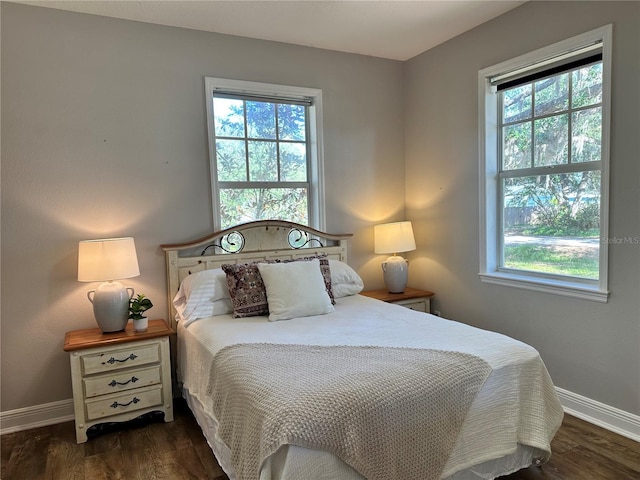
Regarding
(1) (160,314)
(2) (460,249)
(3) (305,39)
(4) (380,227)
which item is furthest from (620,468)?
(3) (305,39)

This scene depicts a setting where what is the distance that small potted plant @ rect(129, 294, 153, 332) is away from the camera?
8.88 feet

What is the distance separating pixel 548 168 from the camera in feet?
9.40

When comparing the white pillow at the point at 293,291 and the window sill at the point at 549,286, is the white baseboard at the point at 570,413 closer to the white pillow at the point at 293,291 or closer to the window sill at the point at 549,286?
the window sill at the point at 549,286

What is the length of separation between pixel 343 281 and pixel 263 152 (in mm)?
1209

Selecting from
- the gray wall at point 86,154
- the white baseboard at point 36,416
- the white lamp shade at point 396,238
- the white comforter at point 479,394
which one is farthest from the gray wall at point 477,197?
the white baseboard at point 36,416

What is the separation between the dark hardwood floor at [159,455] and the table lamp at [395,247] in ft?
4.97

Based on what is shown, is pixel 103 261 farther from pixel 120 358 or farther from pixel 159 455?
pixel 159 455

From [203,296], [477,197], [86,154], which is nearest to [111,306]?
[203,296]

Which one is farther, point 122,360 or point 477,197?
point 477,197

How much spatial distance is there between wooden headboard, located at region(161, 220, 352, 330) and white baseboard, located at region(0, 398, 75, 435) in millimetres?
851

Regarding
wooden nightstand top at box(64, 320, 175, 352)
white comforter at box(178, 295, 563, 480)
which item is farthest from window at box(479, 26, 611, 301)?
wooden nightstand top at box(64, 320, 175, 352)

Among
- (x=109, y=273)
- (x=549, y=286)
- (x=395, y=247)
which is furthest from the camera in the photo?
(x=395, y=247)

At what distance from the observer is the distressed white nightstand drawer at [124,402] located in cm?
254

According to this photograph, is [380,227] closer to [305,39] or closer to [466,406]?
[305,39]
